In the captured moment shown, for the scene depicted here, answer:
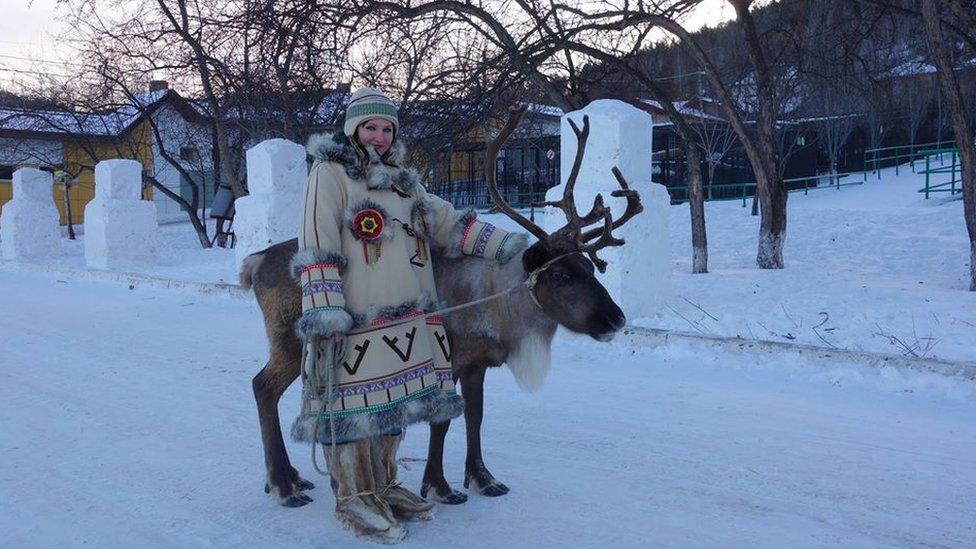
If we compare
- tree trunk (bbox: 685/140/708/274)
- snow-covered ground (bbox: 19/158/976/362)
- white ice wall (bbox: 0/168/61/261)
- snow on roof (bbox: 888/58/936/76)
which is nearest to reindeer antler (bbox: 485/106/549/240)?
snow-covered ground (bbox: 19/158/976/362)

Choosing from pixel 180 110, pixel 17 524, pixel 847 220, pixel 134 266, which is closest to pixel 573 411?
pixel 17 524

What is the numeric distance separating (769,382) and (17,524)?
4.94 metres

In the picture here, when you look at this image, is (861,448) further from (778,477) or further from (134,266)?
(134,266)

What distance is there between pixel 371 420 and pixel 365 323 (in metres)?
0.42

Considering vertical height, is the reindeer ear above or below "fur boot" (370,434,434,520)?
above

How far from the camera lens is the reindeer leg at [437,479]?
4.01 metres

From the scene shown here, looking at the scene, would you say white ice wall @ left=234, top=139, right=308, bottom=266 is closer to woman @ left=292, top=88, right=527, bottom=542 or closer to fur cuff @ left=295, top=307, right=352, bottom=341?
woman @ left=292, top=88, right=527, bottom=542

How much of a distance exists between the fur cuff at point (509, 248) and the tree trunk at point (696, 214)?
770 centimetres

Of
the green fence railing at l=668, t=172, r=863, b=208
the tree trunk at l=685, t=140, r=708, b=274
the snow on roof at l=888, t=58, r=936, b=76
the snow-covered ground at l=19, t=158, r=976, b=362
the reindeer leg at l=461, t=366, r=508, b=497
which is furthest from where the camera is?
the green fence railing at l=668, t=172, r=863, b=208

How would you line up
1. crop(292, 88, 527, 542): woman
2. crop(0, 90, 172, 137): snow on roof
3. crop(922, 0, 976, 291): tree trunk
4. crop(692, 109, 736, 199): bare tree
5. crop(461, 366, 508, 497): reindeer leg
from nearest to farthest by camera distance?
crop(292, 88, 527, 542): woman < crop(461, 366, 508, 497): reindeer leg < crop(922, 0, 976, 291): tree trunk < crop(0, 90, 172, 137): snow on roof < crop(692, 109, 736, 199): bare tree

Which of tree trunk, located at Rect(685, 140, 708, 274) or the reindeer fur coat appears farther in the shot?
tree trunk, located at Rect(685, 140, 708, 274)

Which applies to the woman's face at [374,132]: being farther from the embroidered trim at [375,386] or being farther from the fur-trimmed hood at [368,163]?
the embroidered trim at [375,386]

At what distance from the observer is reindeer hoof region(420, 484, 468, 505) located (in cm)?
401

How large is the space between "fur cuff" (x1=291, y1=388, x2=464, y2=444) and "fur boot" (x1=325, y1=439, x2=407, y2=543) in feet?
0.26
